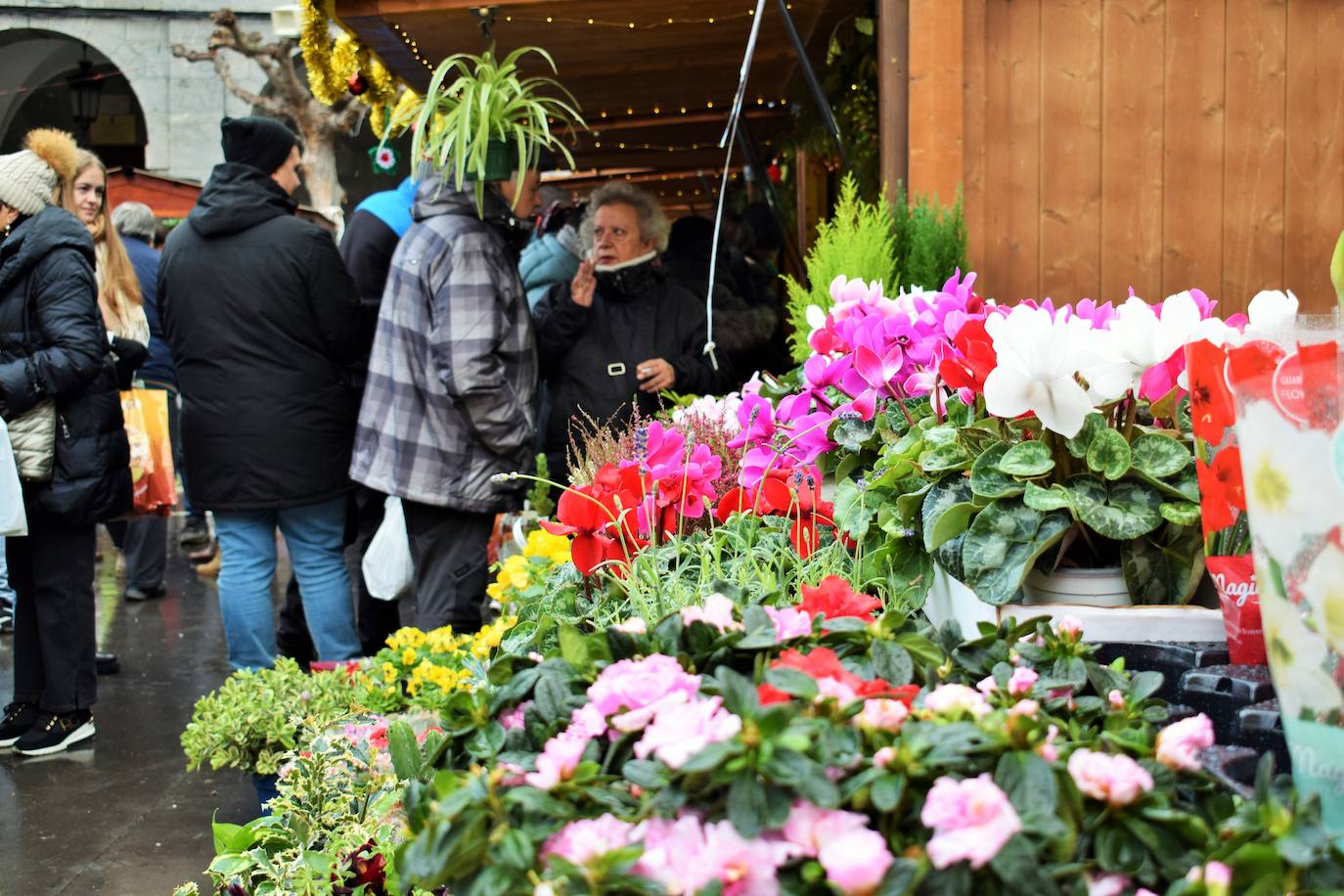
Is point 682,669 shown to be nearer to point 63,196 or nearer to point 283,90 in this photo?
point 63,196

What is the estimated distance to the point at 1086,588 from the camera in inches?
68.2

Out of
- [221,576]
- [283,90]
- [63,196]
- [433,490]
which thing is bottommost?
[221,576]

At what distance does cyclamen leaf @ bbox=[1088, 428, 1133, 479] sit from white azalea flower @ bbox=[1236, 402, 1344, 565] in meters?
0.47

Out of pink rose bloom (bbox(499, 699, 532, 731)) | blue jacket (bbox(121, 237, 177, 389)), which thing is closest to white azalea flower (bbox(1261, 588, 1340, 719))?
pink rose bloom (bbox(499, 699, 532, 731))

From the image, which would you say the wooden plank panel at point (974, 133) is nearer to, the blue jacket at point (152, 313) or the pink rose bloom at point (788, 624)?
the pink rose bloom at point (788, 624)

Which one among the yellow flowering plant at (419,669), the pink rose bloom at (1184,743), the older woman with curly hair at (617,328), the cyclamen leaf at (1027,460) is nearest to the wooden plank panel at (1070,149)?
the older woman with curly hair at (617,328)

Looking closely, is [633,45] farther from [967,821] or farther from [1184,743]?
[967,821]

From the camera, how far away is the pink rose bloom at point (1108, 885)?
111cm

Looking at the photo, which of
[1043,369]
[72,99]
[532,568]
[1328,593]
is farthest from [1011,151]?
[72,99]

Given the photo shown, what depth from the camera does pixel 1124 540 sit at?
1771 mm

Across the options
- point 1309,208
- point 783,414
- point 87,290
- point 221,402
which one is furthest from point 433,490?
point 1309,208

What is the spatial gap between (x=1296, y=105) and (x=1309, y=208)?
28 cm

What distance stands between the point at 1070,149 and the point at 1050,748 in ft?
9.73

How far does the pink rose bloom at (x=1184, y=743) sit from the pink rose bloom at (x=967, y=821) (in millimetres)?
198
